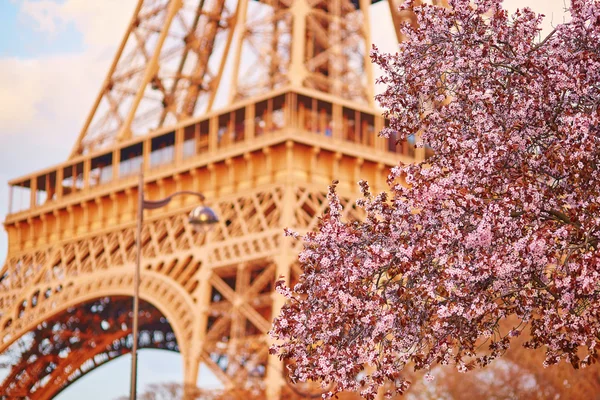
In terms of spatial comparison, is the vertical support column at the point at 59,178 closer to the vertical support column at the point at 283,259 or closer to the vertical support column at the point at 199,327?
the vertical support column at the point at 199,327

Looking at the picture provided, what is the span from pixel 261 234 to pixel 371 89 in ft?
23.9

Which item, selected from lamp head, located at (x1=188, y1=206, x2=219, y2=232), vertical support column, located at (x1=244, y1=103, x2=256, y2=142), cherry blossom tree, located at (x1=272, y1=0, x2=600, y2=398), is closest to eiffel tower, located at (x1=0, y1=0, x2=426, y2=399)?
vertical support column, located at (x1=244, y1=103, x2=256, y2=142)

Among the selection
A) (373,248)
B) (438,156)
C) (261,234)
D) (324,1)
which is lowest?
(373,248)

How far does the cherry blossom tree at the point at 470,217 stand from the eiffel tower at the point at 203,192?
23049mm

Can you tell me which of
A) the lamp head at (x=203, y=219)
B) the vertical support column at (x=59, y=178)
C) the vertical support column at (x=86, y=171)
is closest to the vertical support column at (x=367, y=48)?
the vertical support column at (x=86, y=171)

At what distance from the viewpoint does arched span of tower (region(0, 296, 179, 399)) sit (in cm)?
5047

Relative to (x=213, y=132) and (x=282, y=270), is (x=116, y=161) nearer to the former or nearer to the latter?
(x=213, y=132)

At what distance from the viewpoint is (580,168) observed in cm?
1220

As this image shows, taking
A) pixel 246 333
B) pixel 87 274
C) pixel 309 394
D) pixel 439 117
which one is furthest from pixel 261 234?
pixel 439 117

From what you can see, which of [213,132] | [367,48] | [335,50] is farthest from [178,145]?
[367,48]

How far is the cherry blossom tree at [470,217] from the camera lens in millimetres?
12203

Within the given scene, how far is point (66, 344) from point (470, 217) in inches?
1626

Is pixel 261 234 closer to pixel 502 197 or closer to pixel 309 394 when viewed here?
pixel 309 394

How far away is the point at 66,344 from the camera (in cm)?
5181
